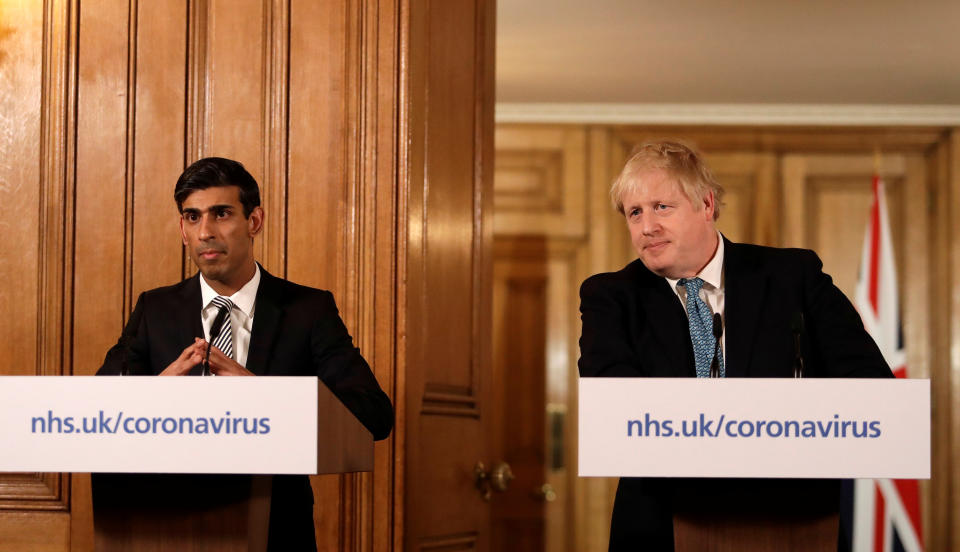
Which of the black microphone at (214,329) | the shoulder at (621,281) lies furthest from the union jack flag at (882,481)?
the black microphone at (214,329)

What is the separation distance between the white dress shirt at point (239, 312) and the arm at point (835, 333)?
1.13m

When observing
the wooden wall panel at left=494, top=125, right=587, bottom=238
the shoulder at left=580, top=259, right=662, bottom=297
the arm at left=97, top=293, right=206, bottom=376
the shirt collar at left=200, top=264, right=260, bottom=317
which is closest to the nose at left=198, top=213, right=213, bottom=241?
the shirt collar at left=200, top=264, right=260, bottom=317

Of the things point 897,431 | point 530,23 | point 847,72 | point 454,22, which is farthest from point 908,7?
point 897,431

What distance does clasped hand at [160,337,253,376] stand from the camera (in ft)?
6.54

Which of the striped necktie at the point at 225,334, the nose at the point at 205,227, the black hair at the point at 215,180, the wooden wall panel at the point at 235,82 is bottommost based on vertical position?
the striped necktie at the point at 225,334

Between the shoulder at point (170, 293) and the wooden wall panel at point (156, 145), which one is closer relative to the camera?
the shoulder at point (170, 293)

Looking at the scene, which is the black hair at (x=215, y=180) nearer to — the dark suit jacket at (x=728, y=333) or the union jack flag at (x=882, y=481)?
the dark suit jacket at (x=728, y=333)

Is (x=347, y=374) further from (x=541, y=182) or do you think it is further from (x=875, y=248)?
(x=875, y=248)

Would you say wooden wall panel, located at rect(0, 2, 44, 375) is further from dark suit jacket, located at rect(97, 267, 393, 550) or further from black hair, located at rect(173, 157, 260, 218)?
black hair, located at rect(173, 157, 260, 218)

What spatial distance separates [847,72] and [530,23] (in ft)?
6.03

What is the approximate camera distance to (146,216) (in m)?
3.36

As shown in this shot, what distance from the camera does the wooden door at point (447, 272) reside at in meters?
3.33

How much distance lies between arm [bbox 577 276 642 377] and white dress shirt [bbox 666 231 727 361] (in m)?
0.12

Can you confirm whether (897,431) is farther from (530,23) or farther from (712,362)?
(530,23)
